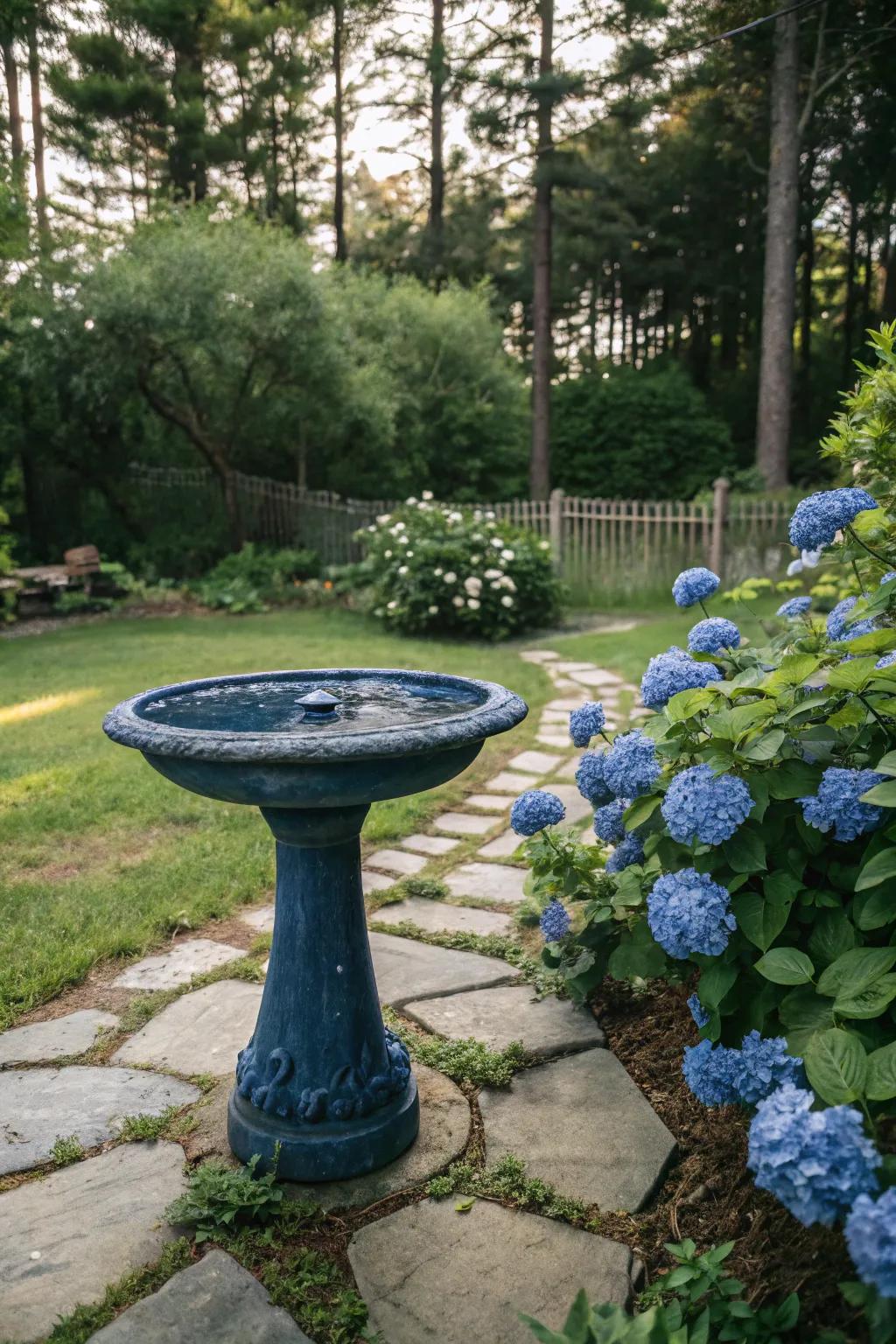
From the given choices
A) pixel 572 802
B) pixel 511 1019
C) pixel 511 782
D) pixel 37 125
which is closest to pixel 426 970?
pixel 511 1019

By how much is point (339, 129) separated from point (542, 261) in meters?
7.95

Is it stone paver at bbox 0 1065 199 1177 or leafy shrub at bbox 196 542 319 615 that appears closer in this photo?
stone paver at bbox 0 1065 199 1177

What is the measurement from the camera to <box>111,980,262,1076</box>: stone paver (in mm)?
2387

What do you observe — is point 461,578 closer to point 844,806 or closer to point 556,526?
point 556,526

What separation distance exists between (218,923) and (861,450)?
97.3 inches

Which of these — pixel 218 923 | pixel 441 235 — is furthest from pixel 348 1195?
pixel 441 235

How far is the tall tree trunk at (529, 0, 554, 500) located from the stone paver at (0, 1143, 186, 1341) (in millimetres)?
14560

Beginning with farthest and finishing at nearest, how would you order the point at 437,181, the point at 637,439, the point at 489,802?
the point at 637,439 < the point at 437,181 < the point at 489,802

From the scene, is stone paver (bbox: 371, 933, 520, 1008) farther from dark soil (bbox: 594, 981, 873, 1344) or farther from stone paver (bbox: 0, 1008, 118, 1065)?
stone paver (bbox: 0, 1008, 118, 1065)

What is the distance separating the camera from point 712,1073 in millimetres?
1662

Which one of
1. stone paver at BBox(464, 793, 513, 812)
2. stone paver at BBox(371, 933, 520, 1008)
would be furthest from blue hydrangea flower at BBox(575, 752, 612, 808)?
stone paver at BBox(464, 793, 513, 812)

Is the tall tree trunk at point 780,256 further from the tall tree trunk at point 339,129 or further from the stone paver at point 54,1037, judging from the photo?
the stone paver at point 54,1037

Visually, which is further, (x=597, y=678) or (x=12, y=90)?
(x=12, y=90)

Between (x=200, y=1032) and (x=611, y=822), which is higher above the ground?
(x=611, y=822)
